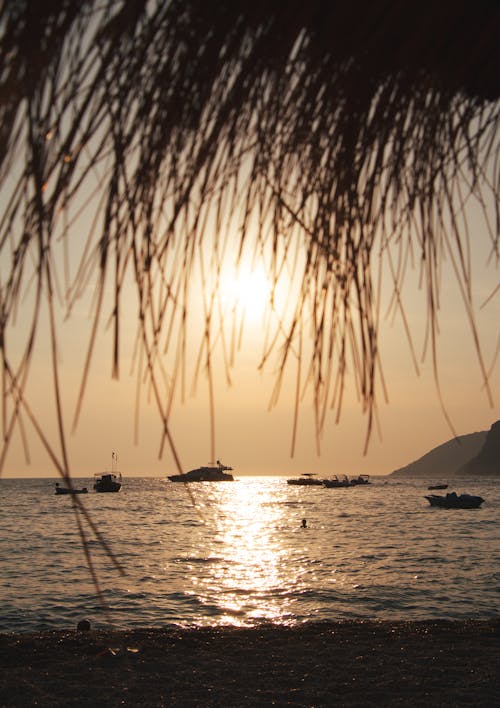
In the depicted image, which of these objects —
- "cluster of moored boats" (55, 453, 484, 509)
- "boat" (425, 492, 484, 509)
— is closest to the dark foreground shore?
"cluster of moored boats" (55, 453, 484, 509)

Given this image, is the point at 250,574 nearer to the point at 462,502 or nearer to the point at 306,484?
the point at 462,502

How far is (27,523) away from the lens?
54906 mm

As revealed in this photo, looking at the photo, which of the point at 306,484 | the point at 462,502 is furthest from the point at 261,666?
the point at 306,484

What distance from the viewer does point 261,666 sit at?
12.0 m

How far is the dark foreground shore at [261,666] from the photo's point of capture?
33.7 ft

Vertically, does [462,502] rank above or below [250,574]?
above

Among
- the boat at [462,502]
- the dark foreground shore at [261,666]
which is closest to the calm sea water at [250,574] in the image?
the dark foreground shore at [261,666]

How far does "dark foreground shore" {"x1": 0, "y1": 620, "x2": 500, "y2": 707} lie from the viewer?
10273 millimetres

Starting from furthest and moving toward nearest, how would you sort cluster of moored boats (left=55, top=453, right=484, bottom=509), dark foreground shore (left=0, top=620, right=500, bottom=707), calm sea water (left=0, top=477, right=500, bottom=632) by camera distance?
cluster of moored boats (left=55, top=453, right=484, bottom=509), calm sea water (left=0, top=477, right=500, bottom=632), dark foreground shore (left=0, top=620, right=500, bottom=707)

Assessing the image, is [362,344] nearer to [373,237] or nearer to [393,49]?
[373,237]

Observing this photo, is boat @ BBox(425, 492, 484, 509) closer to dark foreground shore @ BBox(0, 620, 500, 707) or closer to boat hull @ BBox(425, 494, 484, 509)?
boat hull @ BBox(425, 494, 484, 509)

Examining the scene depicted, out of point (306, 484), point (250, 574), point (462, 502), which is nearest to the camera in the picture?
point (250, 574)

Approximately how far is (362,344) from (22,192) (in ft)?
2.14

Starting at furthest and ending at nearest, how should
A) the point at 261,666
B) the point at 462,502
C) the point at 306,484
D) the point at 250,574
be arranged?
1. the point at 306,484
2. the point at 462,502
3. the point at 250,574
4. the point at 261,666
